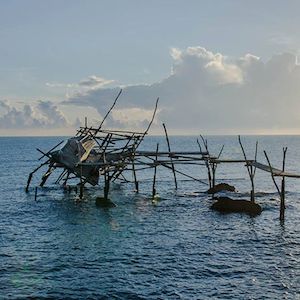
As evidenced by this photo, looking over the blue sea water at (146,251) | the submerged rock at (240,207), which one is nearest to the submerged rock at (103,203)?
the blue sea water at (146,251)

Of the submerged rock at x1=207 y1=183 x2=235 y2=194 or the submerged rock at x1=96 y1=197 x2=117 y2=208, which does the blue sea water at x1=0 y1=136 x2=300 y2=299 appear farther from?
the submerged rock at x1=207 y1=183 x2=235 y2=194

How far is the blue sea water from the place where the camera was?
20.1 m

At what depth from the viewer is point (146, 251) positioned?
84.6ft

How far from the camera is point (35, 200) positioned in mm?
44688

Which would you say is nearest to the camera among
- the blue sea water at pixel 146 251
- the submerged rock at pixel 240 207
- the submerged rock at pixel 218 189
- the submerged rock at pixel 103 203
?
the blue sea water at pixel 146 251

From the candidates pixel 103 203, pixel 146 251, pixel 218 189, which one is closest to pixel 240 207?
pixel 103 203

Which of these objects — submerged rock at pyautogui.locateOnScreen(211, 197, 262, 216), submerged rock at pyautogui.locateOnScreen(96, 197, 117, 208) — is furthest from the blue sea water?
submerged rock at pyautogui.locateOnScreen(211, 197, 262, 216)

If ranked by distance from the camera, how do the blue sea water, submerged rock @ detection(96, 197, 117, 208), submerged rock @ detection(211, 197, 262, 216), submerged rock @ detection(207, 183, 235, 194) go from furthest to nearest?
1. submerged rock @ detection(207, 183, 235, 194)
2. submerged rock @ detection(96, 197, 117, 208)
3. submerged rock @ detection(211, 197, 262, 216)
4. the blue sea water

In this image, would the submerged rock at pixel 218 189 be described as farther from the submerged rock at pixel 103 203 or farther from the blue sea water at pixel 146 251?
the submerged rock at pixel 103 203

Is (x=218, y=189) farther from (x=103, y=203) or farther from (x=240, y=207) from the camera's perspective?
(x=103, y=203)

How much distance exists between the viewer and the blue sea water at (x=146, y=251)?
2011 centimetres

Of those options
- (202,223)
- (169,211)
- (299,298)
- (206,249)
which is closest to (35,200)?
(169,211)

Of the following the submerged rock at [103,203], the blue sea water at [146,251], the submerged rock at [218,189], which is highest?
the submerged rock at [218,189]

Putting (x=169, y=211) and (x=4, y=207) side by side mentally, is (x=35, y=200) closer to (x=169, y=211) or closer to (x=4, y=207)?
(x=4, y=207)
